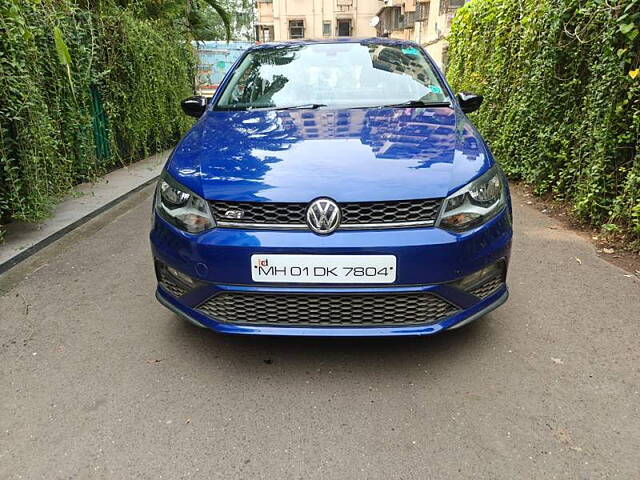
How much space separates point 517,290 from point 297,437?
1954 mm

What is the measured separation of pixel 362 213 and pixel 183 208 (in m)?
0.82

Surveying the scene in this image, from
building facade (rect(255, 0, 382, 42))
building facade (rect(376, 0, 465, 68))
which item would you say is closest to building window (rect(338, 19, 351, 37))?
building facade (rect(255, 0, 382, 42))

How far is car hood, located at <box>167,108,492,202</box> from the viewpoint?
6.94 ft

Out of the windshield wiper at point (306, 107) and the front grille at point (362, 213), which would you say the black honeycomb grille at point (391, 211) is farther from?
the windshield wiper at point (306, 107)

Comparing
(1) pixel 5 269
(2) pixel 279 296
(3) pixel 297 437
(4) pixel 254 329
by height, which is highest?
(2) pixel 279 296

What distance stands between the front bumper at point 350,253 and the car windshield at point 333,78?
128cm

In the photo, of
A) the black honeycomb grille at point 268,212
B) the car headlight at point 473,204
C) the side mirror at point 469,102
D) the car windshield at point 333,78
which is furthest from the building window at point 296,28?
the black honeycomb grille at point 268,212

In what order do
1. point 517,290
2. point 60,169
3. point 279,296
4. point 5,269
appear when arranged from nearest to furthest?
Answer: point 279,296
point 517,290
point 5,269
point 60,169

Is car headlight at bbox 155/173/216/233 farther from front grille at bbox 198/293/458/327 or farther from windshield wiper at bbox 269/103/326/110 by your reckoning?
windshield wiper at bbox 269/103/326/110

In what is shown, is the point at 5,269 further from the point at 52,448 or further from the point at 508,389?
the point at 508,389

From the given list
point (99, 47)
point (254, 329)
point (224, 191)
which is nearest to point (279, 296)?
point (254, 329)

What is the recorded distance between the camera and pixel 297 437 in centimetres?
198

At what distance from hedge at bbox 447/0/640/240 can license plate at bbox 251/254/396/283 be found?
2566 mm

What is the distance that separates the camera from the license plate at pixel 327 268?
204 centimetres
